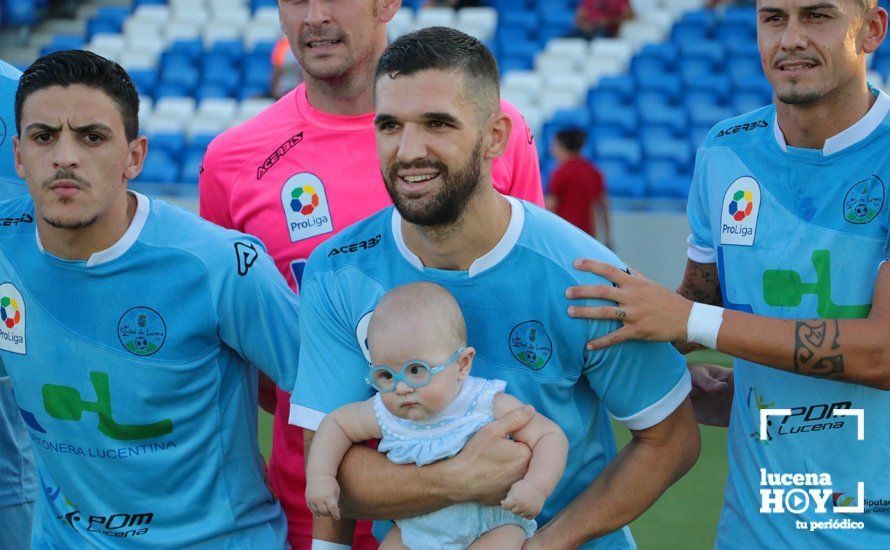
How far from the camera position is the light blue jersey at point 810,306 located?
10.4 ft

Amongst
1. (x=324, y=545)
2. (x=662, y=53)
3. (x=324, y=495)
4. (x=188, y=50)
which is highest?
(x=662, y=53)

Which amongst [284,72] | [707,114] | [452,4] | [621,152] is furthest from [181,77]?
[707,114]

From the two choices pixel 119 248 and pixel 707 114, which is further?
pixel 707 114

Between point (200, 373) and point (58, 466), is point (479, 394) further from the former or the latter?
point (58, 466)

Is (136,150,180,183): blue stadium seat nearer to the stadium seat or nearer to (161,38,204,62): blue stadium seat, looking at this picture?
(161,38,204,62): blue stadium seat

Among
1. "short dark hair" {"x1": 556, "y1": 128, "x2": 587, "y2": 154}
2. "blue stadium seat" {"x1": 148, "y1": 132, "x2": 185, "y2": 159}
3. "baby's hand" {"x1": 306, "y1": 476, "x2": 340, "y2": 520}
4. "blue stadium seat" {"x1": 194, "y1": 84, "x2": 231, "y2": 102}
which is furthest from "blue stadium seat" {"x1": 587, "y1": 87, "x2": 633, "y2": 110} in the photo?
"baby's hand" {"x1": 306, "y1": 476, "x2": 340, "y2": 520}

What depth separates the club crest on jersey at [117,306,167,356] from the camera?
3.08 meters

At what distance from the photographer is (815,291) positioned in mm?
3184

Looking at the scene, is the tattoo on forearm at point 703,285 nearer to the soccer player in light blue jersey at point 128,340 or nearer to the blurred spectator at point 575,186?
the soccer player in light blue jersey at point 128,340

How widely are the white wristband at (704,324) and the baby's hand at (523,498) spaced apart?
60cm

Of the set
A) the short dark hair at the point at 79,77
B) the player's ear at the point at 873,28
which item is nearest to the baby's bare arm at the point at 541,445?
the short dark hair at the point at 79,77

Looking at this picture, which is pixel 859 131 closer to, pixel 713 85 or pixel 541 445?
pixel 541 445

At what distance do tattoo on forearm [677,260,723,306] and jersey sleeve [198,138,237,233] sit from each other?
1.40 meters

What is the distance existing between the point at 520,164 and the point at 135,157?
3.76 feet
